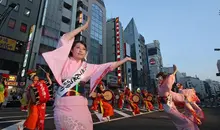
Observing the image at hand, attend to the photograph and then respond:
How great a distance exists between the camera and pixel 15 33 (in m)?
20.8

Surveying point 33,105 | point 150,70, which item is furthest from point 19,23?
point 150,70

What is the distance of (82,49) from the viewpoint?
88.7 inches

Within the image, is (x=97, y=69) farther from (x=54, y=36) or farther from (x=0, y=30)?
(x=54, y=36)

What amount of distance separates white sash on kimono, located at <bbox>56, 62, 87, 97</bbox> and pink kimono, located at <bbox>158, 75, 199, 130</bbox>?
108 inches

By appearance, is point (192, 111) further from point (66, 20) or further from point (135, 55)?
point (135, 55)

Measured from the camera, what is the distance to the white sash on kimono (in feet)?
6.38

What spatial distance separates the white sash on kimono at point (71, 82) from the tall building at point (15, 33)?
19.8 meters

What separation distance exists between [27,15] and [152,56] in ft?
186

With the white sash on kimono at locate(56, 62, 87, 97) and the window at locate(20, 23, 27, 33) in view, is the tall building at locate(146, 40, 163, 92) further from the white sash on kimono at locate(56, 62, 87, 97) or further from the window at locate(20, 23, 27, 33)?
the white sash on kimono at locate(56, 62, 87, 97)

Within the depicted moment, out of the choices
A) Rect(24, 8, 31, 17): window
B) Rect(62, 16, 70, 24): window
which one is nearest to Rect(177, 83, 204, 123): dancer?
Rect(24, 8, 31, 17): window

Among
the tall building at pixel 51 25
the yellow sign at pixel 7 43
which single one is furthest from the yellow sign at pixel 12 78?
the yellow sign at pixel 7 43

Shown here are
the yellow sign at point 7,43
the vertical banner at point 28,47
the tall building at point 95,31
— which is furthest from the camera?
the tall building at point 95,31

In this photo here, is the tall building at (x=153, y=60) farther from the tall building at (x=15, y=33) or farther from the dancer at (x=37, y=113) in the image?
the dancer at (x=37, y=113)

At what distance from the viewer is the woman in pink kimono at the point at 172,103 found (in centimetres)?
361
